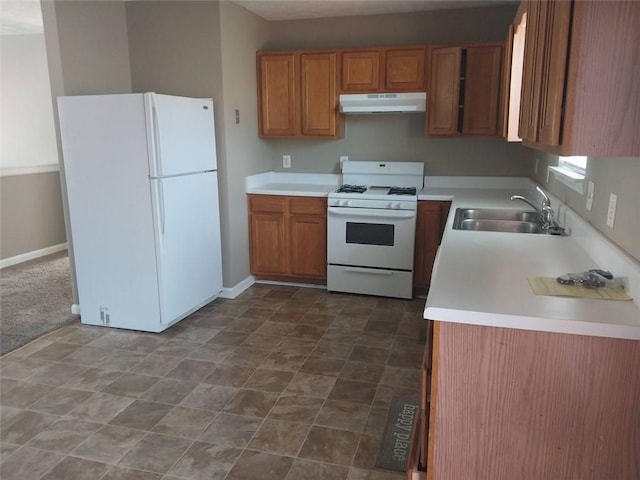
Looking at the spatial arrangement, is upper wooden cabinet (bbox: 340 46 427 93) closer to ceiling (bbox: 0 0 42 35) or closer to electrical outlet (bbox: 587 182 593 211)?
electrical outlet (bbox: 587 182 593 211)

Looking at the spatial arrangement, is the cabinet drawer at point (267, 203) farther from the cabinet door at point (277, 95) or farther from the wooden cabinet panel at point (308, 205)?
the cabinet door at point (277, 95)

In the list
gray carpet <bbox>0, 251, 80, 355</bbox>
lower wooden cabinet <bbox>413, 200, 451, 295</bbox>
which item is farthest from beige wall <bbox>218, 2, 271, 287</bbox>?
lower wooden cabinet <bbox>413, 200, 451, 295</bbox>

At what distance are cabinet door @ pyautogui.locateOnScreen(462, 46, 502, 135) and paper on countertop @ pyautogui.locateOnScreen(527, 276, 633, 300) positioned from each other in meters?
2.63

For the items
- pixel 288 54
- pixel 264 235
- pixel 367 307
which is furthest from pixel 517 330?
pixel 288 54

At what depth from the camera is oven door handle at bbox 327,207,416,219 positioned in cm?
399

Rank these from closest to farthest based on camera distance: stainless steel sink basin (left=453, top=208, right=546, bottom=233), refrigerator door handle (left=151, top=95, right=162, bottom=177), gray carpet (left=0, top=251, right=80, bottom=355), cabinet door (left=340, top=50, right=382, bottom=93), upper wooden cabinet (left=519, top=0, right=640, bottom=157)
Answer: upper wooden cabinet (left=519, top=0, right=640, bottom=157), stainless steel sink basin (left=453, top=208, right=546, bottom=233), refrigerator door handle (left=151, top=95, right=162, bottom=177), gray carpet (left=0, top=251, right=80, bottom=355), cabinet door (left=340, top=50, right=382, bottom=93)

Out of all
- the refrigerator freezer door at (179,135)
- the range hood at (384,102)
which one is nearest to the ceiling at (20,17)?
the refrigerator freezer door at (179,135)

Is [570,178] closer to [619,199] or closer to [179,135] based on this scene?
[619,199]

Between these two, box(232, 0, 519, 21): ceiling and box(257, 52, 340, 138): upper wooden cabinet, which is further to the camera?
box(257, 52, 340, 138): upper wooden cabinet

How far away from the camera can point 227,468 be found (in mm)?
2115

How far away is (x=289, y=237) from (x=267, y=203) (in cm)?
37

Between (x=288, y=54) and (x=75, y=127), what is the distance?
6.35 ft

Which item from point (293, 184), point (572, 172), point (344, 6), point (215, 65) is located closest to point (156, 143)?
point (215, 65)

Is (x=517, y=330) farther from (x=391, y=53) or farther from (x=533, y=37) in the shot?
(x=391, y=53)
